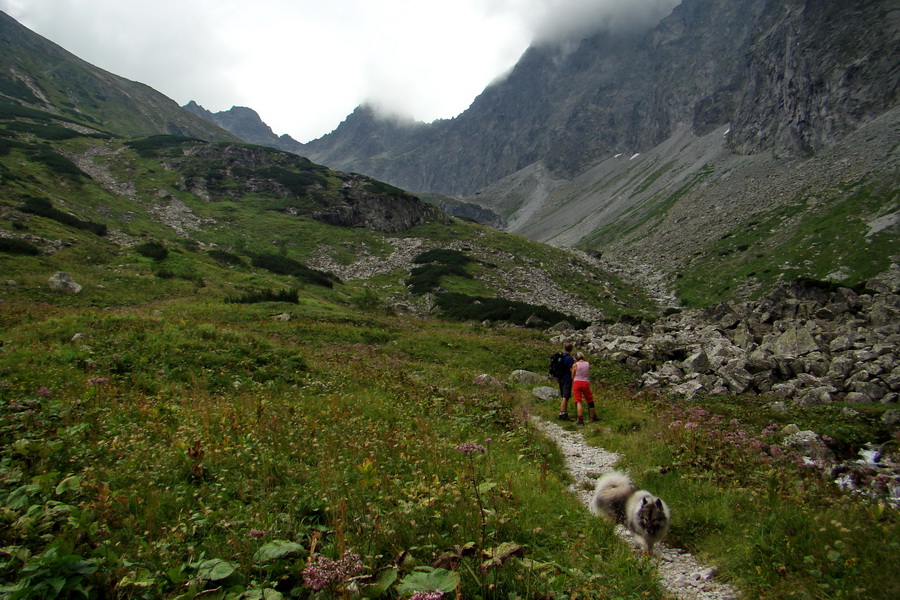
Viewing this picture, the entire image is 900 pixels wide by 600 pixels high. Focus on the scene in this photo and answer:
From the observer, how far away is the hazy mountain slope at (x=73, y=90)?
127625mm

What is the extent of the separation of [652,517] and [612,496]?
71 cm

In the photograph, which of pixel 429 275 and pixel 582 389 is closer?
pixel 582 389

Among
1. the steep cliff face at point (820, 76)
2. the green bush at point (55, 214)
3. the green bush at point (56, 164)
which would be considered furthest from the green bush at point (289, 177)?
the steep cliff face at point (820, 76)

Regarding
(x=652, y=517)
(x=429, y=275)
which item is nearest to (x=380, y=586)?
(x=652, y=517)

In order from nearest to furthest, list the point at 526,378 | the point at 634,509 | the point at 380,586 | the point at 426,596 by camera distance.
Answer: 1. the point at 426,596
2. the point at 380,586
3. the point at 634,509
4. the point at 526,378

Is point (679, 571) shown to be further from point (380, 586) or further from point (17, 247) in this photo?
point (17, 247)

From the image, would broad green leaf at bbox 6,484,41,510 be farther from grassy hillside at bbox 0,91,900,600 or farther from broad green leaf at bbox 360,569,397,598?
broad green leaf at bbox 360,569,397,598

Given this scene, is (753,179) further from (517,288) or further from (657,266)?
(517,288)

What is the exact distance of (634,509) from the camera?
18.1 ft

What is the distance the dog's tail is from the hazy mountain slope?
16618 centimetres

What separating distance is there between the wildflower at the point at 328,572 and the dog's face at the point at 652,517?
12.5 ft

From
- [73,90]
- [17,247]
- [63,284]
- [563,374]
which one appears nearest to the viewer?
[563,374]

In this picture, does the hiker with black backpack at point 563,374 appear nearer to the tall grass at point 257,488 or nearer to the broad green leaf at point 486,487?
the tall grass at point 257,488

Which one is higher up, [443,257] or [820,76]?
[820,76]
